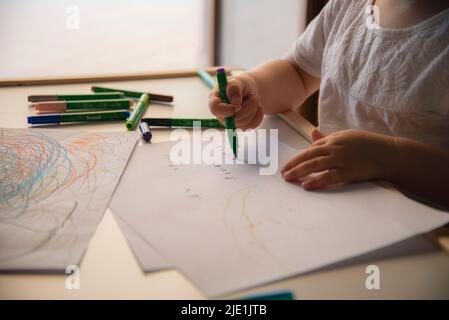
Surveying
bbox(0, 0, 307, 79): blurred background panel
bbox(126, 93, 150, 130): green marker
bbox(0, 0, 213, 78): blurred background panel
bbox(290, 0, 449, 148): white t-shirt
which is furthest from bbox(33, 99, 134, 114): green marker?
bbox(0, 0, 213, 78): blurred background panel

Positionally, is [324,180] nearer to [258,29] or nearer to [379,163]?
[379,163]

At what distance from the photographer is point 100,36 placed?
1.66 m

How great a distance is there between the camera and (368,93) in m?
0.56

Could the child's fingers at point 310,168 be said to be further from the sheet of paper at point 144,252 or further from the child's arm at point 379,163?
the sheet of paper at point 144,252

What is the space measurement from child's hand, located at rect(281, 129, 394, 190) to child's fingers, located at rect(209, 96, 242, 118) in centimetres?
12

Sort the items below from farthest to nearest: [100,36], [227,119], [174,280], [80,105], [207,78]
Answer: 1. [100,36]
2. [207,78]
3. [80,105]
4. [227,119]
5. [174,280]

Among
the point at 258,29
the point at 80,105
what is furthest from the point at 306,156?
the point at 258,29

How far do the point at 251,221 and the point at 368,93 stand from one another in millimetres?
313

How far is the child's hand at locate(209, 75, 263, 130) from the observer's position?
51 centimetres

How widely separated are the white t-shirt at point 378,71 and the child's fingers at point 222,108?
0.18m

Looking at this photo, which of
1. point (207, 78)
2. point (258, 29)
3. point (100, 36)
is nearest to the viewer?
point (207, 78)

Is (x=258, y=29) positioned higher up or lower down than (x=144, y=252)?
Result: higher up

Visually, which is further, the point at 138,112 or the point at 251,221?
the point at 138,112

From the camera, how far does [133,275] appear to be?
0.93 ft
